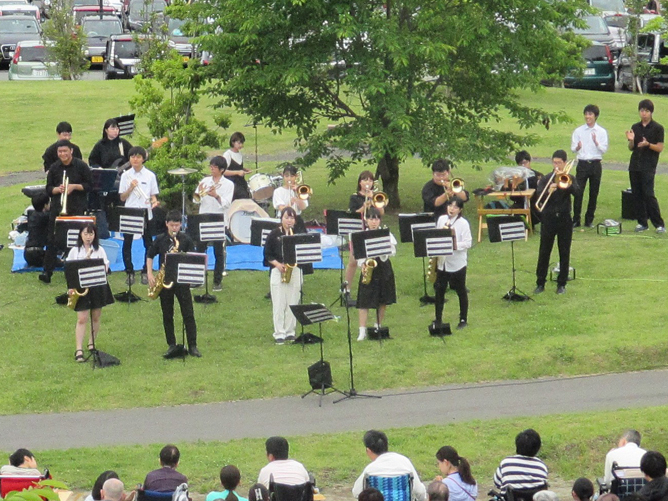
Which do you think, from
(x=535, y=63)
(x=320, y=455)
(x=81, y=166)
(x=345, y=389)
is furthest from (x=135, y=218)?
(x=535, y=63)

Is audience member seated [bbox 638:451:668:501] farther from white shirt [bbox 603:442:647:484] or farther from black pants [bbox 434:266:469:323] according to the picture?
black pants [bbox 434:266:469:323]

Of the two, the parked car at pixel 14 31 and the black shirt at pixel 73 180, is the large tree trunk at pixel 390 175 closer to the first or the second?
the black shirt at pixel 73 180

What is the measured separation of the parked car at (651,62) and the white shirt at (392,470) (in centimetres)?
2909

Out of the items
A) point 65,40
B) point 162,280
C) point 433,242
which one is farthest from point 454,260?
point 65,40

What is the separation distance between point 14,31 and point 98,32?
3014mm

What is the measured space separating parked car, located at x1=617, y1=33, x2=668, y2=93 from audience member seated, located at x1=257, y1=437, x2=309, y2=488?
96.2 feet

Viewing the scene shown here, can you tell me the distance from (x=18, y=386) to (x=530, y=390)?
6181mm

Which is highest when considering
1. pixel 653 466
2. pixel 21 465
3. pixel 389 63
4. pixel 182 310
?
pixel 389 63

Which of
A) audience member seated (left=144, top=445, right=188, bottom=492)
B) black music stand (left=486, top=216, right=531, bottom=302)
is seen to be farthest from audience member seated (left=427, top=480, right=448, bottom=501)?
black music stand (left=486, top=216, right=531, bottom=302)

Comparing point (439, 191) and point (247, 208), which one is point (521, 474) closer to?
point (439, 191)

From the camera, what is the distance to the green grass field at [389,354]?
40.2 ft

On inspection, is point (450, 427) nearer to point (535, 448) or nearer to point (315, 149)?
point (535, 448)

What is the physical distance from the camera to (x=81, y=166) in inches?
691

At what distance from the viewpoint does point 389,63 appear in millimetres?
20484
